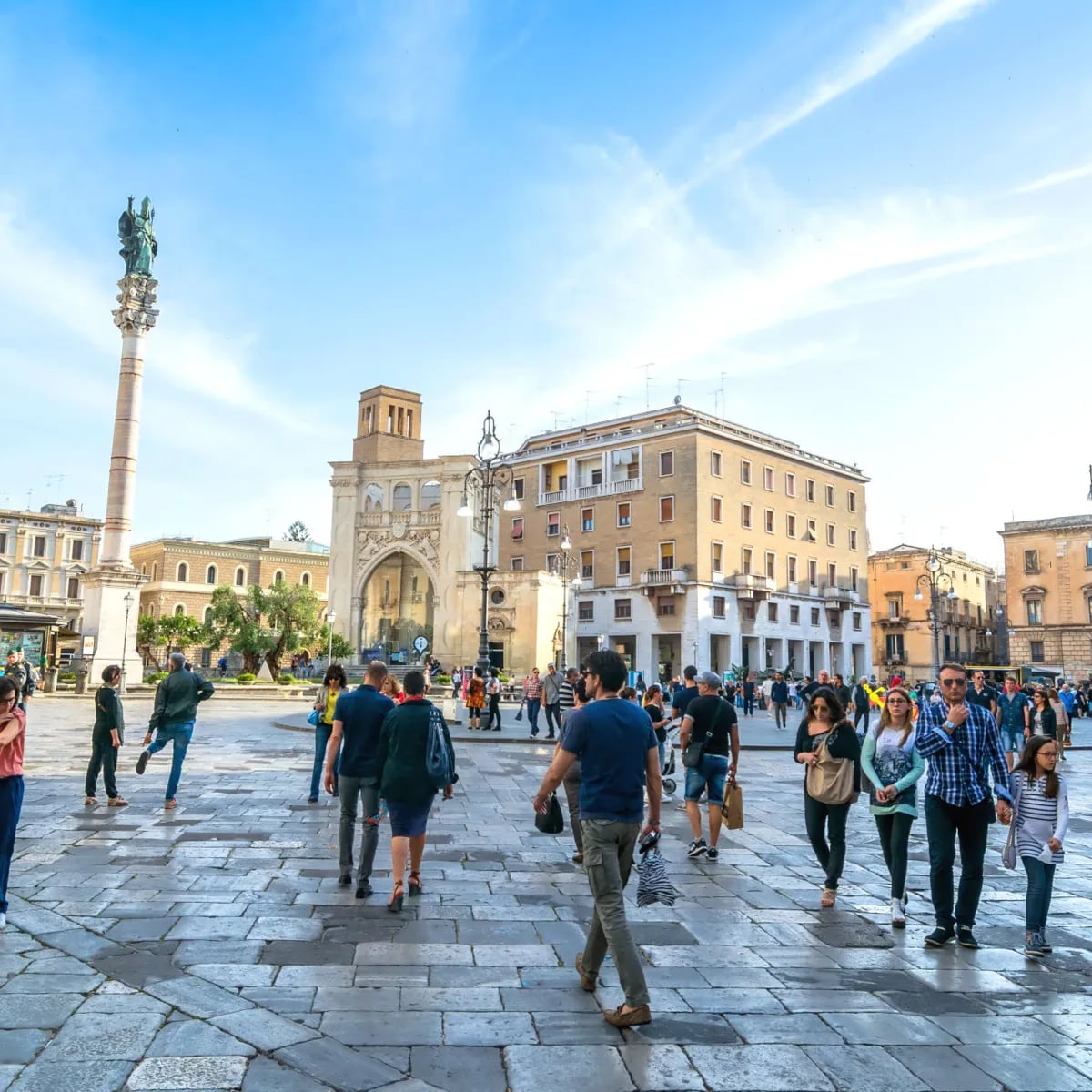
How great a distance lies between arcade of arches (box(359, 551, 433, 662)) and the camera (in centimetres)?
5634

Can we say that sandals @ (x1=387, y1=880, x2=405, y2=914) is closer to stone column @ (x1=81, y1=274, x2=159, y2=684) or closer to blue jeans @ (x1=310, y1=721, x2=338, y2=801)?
blue jeans @ (x1=310, y1=721, x2=338, y2=801)

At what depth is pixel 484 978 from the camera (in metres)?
4.47

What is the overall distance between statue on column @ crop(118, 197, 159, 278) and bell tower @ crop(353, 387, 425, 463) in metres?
27.8

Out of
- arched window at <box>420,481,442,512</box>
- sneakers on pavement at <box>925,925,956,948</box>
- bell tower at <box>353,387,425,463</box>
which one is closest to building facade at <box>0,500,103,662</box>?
bell tower at <box>353,387,425,463</box>

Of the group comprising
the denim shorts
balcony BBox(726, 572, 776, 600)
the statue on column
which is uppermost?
the statue on column

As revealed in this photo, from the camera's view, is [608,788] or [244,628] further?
[244,628]

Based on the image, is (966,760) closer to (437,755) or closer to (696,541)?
(437,755)

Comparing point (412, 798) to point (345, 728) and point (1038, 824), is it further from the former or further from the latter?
point (1038, 824)

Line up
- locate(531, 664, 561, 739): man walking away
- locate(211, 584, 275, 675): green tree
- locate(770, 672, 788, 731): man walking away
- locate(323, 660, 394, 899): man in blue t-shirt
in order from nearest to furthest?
locate(323, 660, 394, 899): man in blue t-shirt, locate(531, 664, 561, 739): man walking away, locate(770, 672, 788, 731): man walking away, locate(211, 584, 275, 675): green tree

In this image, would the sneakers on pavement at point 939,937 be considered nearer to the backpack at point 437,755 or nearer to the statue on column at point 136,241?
the backpack at point 437,755

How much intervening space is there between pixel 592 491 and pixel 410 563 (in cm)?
1352

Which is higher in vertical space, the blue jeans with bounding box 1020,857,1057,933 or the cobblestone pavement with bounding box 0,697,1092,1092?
the blue jeans with bounding box 1020,857,1057,933

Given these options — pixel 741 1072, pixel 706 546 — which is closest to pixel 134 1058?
pixel 741 1072

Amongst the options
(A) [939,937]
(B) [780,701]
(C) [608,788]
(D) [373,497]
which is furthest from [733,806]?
(D) [373,497]
